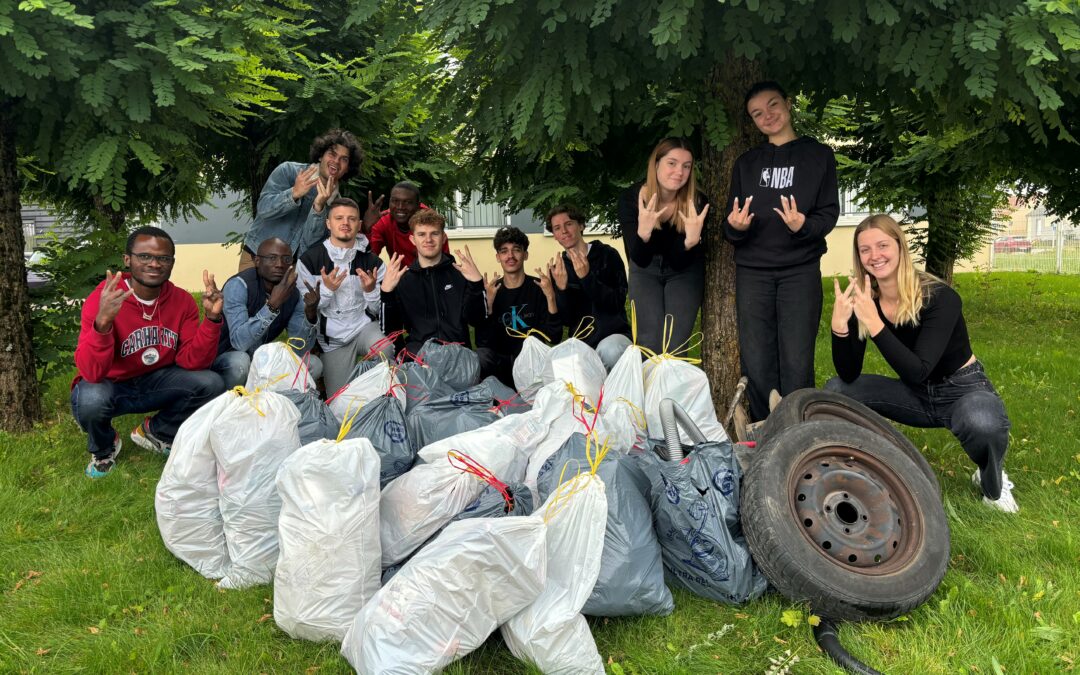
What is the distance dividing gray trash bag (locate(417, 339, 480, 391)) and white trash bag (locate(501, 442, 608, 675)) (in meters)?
1.88

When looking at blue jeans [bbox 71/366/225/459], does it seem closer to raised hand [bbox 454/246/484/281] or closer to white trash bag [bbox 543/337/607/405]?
raised hand [bbox 454/246/484/281]

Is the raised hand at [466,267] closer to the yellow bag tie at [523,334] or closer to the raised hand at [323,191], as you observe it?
the yellow bag tie at [523,334]

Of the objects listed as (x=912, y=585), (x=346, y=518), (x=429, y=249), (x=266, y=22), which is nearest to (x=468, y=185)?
(x=429, y=249)

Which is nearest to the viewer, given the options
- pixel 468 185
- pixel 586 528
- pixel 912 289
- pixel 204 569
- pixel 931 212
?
pixel 586 528

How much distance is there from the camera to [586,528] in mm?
2670

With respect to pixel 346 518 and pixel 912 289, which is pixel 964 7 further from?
pixel 346 518

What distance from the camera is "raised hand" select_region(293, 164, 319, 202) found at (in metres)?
5.35

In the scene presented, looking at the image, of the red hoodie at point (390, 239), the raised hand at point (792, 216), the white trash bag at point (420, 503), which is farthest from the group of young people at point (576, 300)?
the white trash bag at point (420, 503)

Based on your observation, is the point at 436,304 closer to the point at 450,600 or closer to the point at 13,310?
the point at 13,310

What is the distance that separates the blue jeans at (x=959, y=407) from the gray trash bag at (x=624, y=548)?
1.69 metres

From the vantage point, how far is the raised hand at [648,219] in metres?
4.18

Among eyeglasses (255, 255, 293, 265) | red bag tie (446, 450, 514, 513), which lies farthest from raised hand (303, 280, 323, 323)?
red bag tie (446, 450, 514, 513)

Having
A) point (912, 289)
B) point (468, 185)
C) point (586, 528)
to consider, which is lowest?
point (586, 528)

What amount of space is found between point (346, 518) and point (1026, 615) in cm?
251
